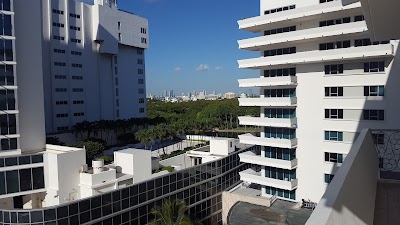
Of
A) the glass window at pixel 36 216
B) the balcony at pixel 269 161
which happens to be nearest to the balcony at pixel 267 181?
the balcony at pixel 269 161

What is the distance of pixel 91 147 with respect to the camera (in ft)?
119

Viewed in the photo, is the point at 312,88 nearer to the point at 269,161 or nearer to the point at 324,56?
the point at 324,56

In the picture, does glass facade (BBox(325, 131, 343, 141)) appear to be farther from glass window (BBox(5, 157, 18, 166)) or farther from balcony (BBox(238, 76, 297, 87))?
glass window (BBox(5, 157, 18, 166))

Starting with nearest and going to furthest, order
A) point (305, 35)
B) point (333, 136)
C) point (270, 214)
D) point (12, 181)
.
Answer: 1. point (305, 35)
2. point (333, 136)
3. point (12, 181)
4. point (270, 214)

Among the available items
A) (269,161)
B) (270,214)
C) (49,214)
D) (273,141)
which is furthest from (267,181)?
(49,214)

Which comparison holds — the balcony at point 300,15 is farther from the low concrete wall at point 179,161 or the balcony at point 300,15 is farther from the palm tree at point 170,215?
the palm tree at point 170,215

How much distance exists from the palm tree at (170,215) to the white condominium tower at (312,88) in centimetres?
829

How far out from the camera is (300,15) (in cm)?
2097

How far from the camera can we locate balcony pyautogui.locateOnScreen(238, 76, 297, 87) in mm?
22094

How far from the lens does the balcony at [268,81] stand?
2209cm

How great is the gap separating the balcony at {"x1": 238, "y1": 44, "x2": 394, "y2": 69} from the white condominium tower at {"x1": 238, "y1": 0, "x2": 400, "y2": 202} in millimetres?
54

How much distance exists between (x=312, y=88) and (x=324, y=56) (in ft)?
8.09

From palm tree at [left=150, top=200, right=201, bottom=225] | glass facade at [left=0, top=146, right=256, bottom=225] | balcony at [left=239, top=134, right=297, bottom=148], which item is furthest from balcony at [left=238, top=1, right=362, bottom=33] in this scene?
palm tree at [left=150, top=200, right=201, bottom=225]

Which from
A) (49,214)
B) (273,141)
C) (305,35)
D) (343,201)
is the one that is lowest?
(49,214)
